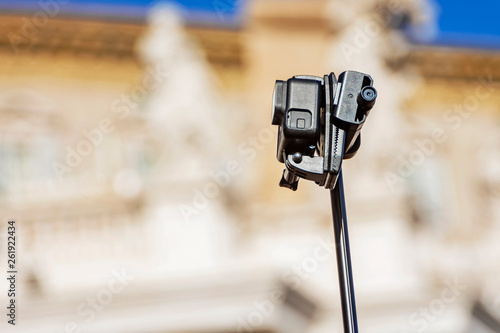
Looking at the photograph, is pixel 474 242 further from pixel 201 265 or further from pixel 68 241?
pixel 68 241

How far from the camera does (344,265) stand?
1.88 meters

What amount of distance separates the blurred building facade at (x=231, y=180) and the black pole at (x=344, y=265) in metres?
2.80

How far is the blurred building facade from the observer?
15.4 ft

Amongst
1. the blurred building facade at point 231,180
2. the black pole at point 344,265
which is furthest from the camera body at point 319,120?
the blurred building facade at point 231,180

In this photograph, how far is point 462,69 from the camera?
10.1 meters

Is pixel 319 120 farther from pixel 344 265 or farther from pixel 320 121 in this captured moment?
pixel 344 265

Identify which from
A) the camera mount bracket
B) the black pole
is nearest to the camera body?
the camera mount bracket

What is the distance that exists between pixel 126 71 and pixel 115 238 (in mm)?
4003

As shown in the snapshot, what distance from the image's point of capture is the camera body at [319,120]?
1.77 meters

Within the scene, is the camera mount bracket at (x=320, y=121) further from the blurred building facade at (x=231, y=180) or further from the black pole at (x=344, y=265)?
the blurred building facade at (x=231, y=180)

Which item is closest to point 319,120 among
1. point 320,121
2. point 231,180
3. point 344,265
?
point 320,121

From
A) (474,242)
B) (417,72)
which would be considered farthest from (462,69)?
(474,242)

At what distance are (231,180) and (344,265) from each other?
408 cm

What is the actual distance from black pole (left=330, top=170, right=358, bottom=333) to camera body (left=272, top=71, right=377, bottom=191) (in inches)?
4.9
